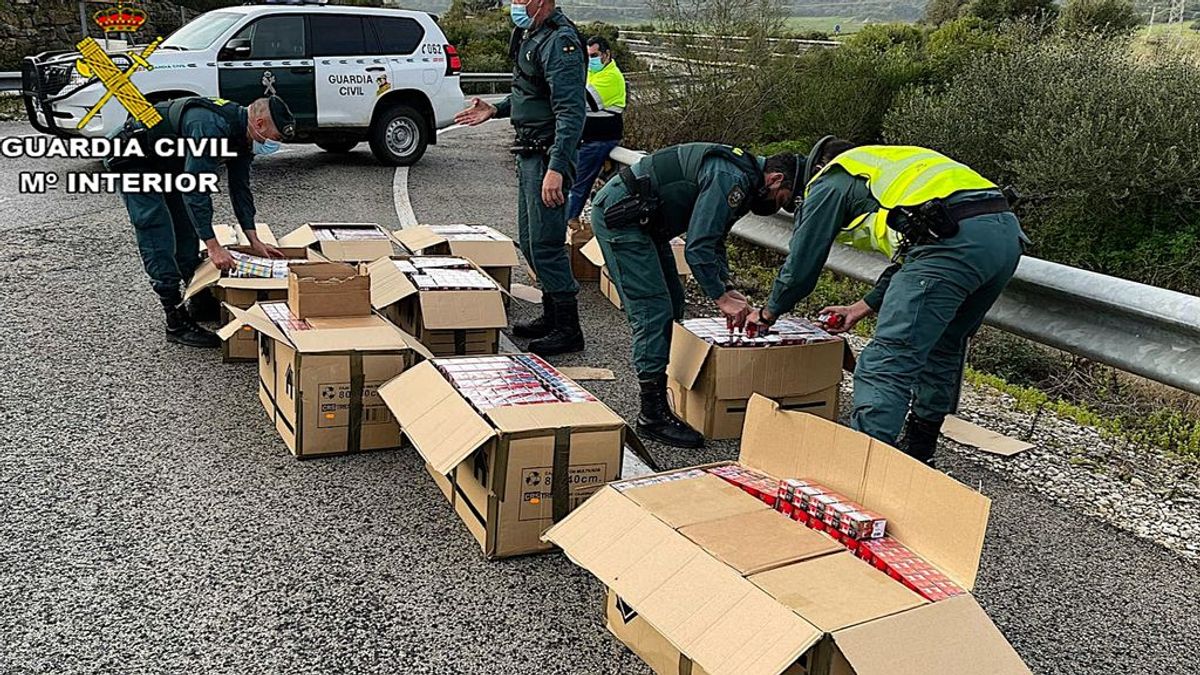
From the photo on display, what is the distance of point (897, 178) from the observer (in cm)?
380

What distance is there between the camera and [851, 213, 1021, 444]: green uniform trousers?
12.0 feet

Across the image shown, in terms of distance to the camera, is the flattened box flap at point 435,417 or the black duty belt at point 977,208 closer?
the flattened box flap at point 435,417

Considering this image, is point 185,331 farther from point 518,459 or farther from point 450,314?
point 518,459

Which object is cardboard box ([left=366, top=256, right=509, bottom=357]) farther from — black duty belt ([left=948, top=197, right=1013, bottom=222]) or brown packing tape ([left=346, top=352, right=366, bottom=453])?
black duty belt ([left=948, top=197, right=1013, bottom=222])

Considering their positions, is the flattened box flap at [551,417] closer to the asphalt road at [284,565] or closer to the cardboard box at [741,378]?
the asphalt road at [284,565]

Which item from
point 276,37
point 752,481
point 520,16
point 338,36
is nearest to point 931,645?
point 752,481

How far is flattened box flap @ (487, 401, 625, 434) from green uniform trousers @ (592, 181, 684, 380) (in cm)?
108

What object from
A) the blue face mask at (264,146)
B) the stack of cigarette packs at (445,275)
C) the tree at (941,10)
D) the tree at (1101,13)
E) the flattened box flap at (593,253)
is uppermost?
the tree at (941,10)

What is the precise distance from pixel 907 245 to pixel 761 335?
885 millimetres

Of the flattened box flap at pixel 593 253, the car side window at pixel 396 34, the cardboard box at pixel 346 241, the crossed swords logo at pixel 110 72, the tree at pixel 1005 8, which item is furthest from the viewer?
the tree at pixel 1005 8

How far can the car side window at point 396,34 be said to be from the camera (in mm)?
12578

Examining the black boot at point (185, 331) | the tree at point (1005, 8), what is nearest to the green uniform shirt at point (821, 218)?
the black boot at point (185, 331)

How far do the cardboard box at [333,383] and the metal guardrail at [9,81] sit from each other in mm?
15627

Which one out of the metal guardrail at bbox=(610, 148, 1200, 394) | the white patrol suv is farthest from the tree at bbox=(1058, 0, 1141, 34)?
the metal guardrail at bbox=(610, 148, 1200, 394)
